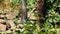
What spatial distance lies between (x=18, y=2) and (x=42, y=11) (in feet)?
4.68

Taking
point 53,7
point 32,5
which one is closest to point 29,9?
point 32,5

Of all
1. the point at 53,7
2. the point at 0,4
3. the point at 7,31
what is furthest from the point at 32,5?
the point at 7,31

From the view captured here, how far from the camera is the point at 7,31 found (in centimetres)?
505

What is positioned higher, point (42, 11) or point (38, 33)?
point (42, 11)

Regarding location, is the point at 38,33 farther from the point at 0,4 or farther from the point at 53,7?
the point at 0,4

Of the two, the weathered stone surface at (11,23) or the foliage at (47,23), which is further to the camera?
the weathered stone surface at (11,23)

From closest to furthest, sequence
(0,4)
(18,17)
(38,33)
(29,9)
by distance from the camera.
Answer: (38,33) < (18,17) < (29,9) < (0,4)

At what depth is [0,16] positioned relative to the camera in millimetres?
5867

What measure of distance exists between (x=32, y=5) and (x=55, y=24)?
51.1 inches

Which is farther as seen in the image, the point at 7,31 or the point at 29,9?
the point at 29,9

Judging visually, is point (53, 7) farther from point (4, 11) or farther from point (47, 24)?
point (4, 11)

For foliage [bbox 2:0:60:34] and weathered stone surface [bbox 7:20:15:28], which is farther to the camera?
weathered stone surface [bbox 7:20:15:28]

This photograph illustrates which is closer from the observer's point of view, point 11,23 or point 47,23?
point 47,23

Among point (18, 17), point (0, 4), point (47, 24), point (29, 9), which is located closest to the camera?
point (47, 24)
